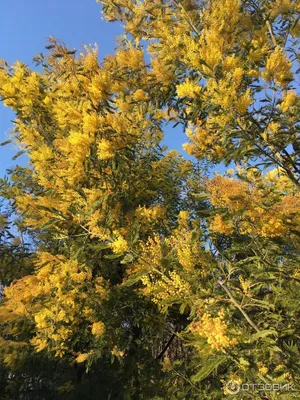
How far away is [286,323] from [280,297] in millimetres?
176

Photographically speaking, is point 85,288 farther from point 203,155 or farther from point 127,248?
point 203,155

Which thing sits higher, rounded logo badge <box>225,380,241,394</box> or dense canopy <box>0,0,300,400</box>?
dense canopy <box>0,0,300,400</box>

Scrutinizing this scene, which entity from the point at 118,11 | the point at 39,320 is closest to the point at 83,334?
the point at 39,320

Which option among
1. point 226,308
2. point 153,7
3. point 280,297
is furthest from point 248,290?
point 153,7

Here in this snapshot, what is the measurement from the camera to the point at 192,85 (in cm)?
292

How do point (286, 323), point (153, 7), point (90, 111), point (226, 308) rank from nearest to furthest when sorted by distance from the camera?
point (226, 308), point (286, 323), point (90, 111), point (153, 7)

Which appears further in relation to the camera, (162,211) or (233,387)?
(162,211)

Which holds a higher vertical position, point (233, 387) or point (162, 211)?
point (162, 211)

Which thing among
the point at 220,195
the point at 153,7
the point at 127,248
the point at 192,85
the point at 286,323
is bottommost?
the point at 286,323

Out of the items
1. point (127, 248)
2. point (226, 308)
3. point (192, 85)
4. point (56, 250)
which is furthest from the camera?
point (56, 250)

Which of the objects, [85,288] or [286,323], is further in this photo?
[85,288]

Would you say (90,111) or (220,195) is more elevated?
(90,111)

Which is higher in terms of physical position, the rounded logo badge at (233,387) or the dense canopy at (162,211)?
the dense canopy at (162,211)

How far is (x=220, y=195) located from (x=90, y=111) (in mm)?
1411
